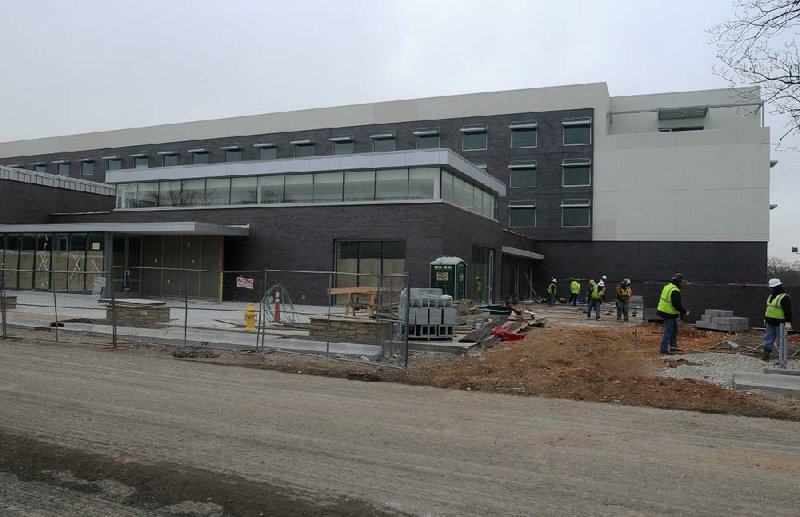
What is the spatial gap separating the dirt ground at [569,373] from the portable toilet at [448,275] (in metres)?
5.50

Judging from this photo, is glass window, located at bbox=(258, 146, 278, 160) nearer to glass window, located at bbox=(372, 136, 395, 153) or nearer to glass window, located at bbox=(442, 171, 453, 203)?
glass window, located at bbox=(372, 136, 395, 153)

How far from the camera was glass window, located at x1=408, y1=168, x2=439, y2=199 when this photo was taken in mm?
24844

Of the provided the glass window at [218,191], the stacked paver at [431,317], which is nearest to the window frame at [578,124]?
the glass window at [218,191]

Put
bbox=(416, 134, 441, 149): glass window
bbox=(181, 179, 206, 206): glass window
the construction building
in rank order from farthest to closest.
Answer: bbox=(416, 134, 441, 149): glass window → bbox=(181, 179, 206, 206): glass window → the construction building

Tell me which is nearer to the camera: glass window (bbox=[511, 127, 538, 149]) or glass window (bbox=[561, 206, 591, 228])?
glass window (bbox=[561, 206, 591, 228])

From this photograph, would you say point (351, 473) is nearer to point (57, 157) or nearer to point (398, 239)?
point (398, 239)

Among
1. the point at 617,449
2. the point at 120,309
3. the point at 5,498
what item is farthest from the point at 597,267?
the point at 5,498

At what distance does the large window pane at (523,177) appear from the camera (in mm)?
42969

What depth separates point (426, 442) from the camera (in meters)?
6.28

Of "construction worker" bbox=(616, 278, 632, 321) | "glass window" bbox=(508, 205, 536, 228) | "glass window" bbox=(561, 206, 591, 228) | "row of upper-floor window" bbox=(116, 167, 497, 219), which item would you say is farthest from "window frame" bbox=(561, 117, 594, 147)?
"construction worker" bbox=(616, 278, 632, 321)

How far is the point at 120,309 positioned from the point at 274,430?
11.5 m

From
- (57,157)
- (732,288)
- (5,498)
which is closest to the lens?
(5,498)

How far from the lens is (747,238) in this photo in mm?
38344

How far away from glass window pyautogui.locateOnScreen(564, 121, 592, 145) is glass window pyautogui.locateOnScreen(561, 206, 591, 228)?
15.7 feet
